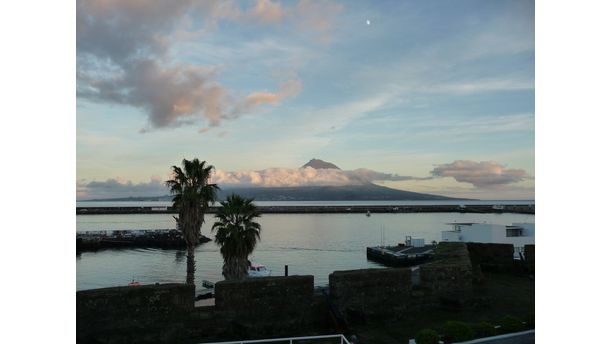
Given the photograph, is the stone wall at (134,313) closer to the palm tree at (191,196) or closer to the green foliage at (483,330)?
the green foliage at (483,330)

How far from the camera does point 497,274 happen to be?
21.0 metres

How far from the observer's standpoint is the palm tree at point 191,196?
24.1 metres

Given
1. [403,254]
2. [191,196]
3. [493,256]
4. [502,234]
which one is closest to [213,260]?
[403,254]

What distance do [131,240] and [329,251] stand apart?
43.3 m

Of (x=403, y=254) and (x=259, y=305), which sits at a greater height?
(x=259, y=305)

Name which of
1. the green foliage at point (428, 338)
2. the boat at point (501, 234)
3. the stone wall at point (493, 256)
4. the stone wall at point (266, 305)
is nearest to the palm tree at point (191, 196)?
the stone wall at point (266, 305)

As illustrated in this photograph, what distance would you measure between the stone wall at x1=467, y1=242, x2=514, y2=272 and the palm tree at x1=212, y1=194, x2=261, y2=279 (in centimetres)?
1149

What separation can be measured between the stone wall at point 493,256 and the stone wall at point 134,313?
48.7 feet

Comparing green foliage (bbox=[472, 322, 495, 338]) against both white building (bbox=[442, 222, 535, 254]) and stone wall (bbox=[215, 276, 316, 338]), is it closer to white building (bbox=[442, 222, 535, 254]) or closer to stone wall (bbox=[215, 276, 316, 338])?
stone wall (bbox=[215, 276, 316, 338])

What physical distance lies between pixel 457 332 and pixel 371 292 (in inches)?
160

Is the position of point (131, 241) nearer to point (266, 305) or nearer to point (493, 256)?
point (493, 256)

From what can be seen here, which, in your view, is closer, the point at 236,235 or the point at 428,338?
the point at 428,338

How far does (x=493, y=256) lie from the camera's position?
852 inches
